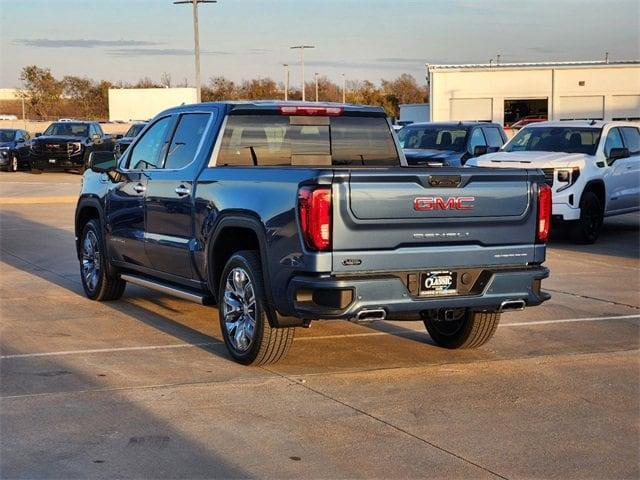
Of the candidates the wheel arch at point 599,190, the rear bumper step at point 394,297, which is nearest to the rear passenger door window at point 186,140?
the rear bumper step at point 394,297

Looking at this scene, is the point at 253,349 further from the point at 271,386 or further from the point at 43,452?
the point at 43,452

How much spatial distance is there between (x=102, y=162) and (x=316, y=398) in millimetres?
4266

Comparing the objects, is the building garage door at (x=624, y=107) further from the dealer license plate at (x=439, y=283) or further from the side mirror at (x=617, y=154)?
the dealer license plate at (x=439, y=283)

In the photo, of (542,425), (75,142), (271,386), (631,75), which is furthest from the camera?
(631,75)

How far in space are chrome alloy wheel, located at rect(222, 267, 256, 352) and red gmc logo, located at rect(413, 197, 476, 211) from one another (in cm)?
137

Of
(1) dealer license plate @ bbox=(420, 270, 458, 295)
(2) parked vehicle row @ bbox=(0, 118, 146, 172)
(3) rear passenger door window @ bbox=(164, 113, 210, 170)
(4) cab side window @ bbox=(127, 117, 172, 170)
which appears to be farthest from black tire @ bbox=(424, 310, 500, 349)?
(2) parked vehicle row @ bbox=(0, 118, 146, 172)

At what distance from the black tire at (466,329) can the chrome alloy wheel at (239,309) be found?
4.47ft

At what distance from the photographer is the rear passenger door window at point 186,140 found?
846 cm

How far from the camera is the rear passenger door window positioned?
27.8 feet

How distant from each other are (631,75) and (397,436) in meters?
55.7

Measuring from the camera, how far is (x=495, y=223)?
7051 mm

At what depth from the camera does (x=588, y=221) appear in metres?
15.8

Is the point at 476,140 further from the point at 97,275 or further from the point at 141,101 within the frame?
the point at 141,101

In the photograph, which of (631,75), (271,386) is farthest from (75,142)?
(631,75)
